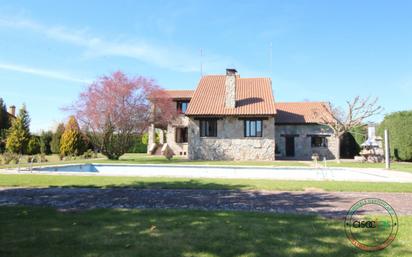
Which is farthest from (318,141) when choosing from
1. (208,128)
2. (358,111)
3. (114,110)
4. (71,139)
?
(71,139)

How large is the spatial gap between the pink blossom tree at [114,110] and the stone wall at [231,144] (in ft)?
15.0

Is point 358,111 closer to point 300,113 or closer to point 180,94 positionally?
point 300,113

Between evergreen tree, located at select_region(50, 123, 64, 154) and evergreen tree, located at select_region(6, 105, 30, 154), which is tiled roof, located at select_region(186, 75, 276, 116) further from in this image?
evergreen tree, located at select_region(6, 105, 30, 154)

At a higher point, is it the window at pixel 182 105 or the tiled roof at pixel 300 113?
the window at pixel 182 105

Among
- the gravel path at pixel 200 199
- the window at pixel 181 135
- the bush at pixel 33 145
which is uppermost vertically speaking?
the window at pixel 181 135

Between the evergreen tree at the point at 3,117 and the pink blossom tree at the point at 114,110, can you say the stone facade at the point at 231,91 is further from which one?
the evergreen tree at the point at 3,117

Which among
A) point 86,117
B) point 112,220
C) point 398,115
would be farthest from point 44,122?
point 112,220

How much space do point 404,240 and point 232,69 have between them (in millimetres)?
24066

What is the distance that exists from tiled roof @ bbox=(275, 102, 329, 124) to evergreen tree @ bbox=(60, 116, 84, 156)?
756 inches

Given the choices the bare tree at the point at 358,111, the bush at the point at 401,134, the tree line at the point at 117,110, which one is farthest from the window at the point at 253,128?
the bush at the point at 401,134

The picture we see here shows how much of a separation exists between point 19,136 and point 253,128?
73.9 ft

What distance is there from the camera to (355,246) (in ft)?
13.1

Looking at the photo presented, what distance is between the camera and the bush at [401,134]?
78.3ft

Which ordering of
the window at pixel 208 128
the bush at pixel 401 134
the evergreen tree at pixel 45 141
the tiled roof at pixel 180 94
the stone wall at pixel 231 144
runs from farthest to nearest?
the tiled roof at pixel 180 94 → the evergreen tree at pixel 45 141 → the window at pixel 208 128 → the stone wall at pixel 231 144 → the bush at pixel 401 134
